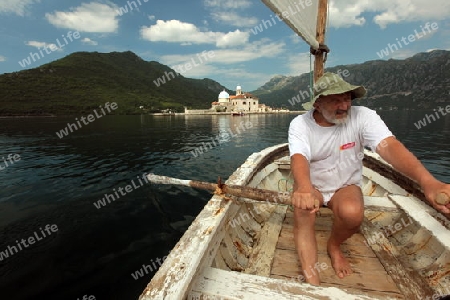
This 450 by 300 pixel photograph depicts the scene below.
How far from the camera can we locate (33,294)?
505cm

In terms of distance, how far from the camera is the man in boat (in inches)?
120

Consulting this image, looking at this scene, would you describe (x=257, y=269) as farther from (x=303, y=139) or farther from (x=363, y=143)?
(x=363, y=143)

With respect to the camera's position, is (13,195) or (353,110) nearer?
(353,110)

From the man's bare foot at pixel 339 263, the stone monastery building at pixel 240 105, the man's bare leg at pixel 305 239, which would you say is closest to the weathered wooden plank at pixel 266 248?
the man's bare leg at pixel 305 239

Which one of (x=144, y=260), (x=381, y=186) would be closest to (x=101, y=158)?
(x=144, y=260)

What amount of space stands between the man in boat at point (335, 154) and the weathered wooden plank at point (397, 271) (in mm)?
588

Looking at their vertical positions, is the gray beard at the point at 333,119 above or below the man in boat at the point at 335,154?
above

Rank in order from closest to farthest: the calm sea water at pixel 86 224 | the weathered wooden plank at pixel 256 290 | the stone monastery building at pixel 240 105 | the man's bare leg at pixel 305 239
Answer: the weathered wooden plank at pixel 256 290 → the man's bare leg at pixel 305 239 → the calm sea water at pixel 86 224 → the stone monastery building at pixel 240 105

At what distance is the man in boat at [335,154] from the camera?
3.05m

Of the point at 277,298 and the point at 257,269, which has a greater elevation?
the point at 277,298

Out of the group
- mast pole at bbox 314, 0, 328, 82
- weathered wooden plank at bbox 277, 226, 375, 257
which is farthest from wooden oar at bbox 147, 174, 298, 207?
mast pole at bbox 314, 0, 328, 82

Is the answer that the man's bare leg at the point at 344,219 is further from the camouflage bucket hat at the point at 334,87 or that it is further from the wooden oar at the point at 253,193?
the camouflage bucket hat at the point at 334,87

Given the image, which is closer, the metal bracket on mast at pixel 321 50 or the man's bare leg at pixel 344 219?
the man's bare leg at pixel 344 219

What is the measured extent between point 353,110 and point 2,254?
898 cm
